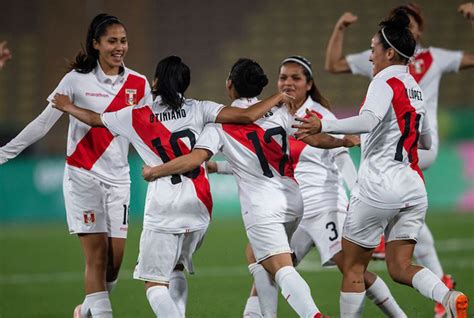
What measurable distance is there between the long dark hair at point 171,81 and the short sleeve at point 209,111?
176 millimetres

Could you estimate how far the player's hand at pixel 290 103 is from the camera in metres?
5.80

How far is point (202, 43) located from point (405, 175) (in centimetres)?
1566

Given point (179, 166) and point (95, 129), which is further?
point (95, 129)

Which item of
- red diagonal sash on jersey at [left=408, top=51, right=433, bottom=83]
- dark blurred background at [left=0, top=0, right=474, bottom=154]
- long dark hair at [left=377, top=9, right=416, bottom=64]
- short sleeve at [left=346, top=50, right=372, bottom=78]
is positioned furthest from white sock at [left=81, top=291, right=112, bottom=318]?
dark blurred background at [left=0, top=0, right=474, bottom=154]

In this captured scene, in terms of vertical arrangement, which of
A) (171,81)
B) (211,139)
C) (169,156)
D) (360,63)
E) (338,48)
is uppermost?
(338,48)

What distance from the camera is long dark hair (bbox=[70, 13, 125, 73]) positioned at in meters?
6.18

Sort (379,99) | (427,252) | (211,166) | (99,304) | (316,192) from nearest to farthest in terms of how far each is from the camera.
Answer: (379,99) < (99,304) < (211,166) < (316,192) < (427,252)

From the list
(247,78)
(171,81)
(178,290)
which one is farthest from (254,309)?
(171,81)

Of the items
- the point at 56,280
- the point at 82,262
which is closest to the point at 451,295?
the point at 56,280

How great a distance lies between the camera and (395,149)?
5.57 m

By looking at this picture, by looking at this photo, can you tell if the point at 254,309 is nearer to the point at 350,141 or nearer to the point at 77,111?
the point at 350,141

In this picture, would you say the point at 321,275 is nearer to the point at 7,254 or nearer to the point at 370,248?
the point at 370,248

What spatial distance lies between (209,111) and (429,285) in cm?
179

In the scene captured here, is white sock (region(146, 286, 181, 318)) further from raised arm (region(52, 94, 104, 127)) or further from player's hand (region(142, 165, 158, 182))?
raised arm (region(52, 94, 104, 127))
